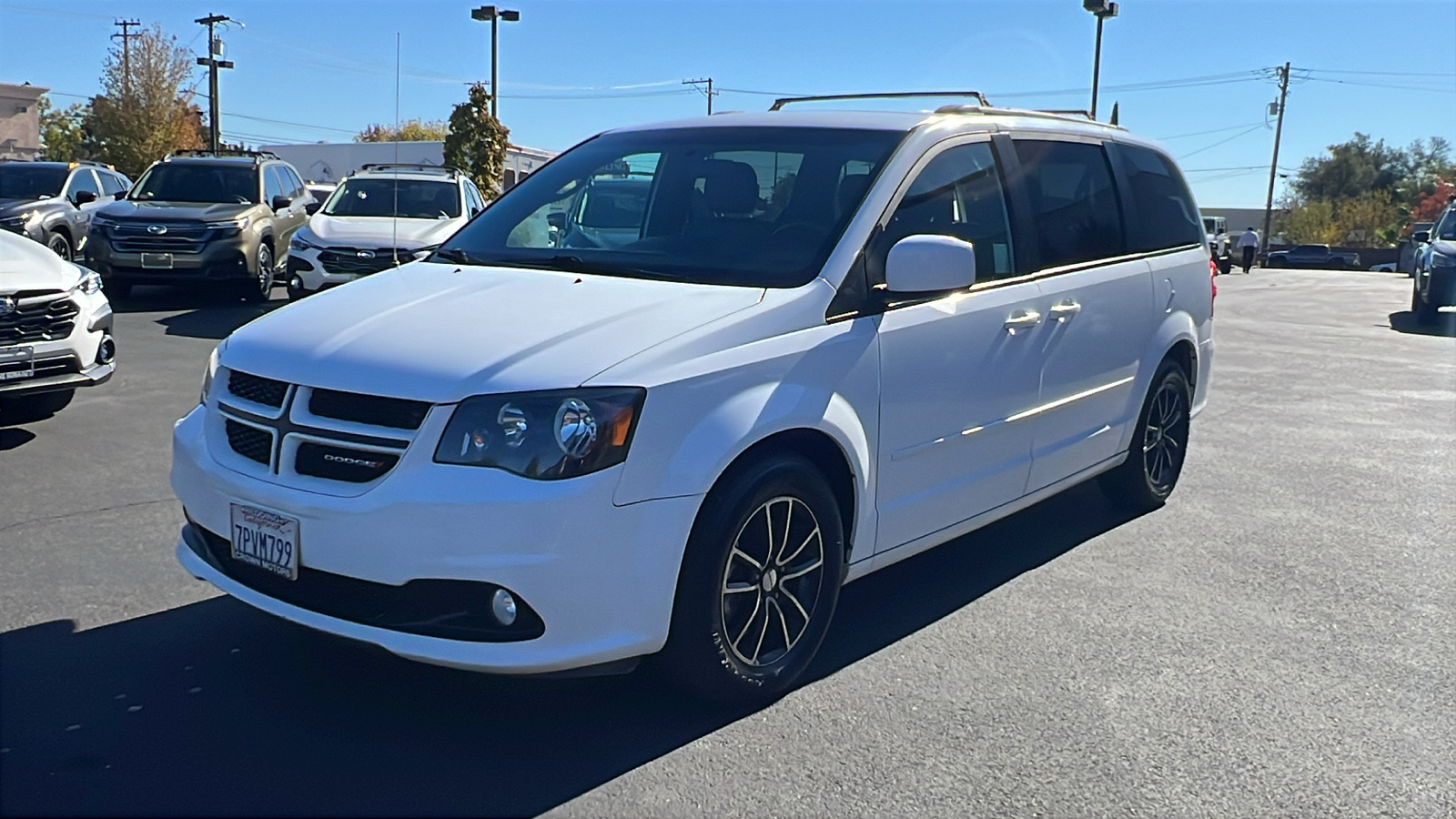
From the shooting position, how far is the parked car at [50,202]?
15.3m

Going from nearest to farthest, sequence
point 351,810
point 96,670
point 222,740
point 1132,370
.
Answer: point 351,810 → point 222,740 → point 96,670 → point 1132,370

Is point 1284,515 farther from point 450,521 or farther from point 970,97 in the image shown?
point 450,521

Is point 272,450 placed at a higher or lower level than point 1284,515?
higher

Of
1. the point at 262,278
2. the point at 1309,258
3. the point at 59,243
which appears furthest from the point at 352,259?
the point at 1309,258

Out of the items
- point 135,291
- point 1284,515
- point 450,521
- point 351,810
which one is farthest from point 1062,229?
point 135,291

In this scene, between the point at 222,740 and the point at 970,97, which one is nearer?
the point at 222,740

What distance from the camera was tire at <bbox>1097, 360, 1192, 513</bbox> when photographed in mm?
6234

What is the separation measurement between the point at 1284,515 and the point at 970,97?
273 centimetres

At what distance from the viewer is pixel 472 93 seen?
35500 mm

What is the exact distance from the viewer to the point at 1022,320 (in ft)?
16.2

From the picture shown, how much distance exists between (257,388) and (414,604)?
2.71 feet

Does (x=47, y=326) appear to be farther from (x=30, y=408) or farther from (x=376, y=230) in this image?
(x=376, y=230)

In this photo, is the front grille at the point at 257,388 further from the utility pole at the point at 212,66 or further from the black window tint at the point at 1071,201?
the utility pole at the point at 212,66

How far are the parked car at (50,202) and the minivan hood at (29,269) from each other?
8.50 meters
